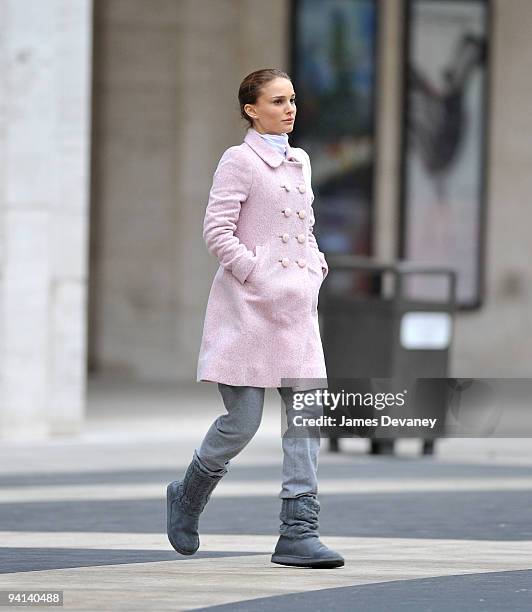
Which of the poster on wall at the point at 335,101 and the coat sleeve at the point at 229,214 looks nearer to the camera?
the coat sleeve at the point at 229,214

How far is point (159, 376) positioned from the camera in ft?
59.9

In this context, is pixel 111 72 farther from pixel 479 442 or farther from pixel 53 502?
pixel 53 502

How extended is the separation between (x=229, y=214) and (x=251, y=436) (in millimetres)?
729

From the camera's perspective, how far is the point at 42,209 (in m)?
11.4

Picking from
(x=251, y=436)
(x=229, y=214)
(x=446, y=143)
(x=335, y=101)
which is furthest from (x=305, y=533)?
(x=446, y=143)

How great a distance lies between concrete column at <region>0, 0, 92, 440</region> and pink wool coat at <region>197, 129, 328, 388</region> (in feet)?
18.6

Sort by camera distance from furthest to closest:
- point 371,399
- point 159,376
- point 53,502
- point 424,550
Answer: point 159,376 → point 53,502 → point 371,399 → point 424,550

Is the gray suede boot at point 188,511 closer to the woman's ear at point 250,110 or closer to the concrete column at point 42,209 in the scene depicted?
the woman's ear at point 250,110

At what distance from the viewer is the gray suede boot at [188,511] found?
5.94 meters

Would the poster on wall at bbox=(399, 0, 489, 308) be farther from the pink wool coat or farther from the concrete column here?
the pink wool coat

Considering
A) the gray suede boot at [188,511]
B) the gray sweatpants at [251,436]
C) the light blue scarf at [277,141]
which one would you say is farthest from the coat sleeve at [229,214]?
the gray suede boot at [188,511]

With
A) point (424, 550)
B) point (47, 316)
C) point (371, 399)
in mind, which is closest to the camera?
point (424, 550)

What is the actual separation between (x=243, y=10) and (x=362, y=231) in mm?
2642

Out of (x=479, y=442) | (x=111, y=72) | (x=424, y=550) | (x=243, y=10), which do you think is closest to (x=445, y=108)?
(x=243, y=10)
